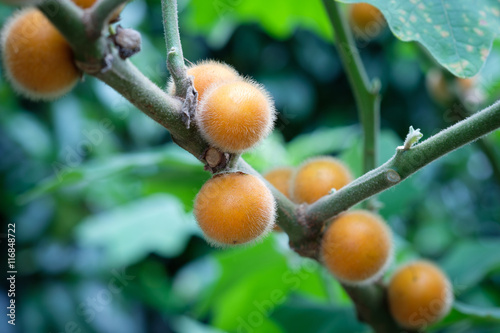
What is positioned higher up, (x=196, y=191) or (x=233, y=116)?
(x=233, y=116)

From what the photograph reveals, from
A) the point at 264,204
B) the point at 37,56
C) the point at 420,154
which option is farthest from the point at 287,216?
the point at 37,56

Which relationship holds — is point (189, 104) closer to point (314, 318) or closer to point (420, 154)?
point (420, 154)

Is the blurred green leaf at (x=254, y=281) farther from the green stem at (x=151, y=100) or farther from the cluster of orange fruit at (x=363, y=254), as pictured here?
the green stem at (x=151, y=100)

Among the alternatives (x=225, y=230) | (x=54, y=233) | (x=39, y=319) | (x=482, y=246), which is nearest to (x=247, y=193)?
(x=225, y=230)

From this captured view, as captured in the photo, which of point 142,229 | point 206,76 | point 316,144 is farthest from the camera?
point 142,229

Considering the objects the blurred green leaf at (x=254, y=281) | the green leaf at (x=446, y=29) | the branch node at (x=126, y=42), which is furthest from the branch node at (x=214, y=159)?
the blurred green leaf at (x=254, y=281)

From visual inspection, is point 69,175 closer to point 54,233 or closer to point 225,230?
point 225,230

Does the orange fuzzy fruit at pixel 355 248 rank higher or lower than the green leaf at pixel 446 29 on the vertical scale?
lower
